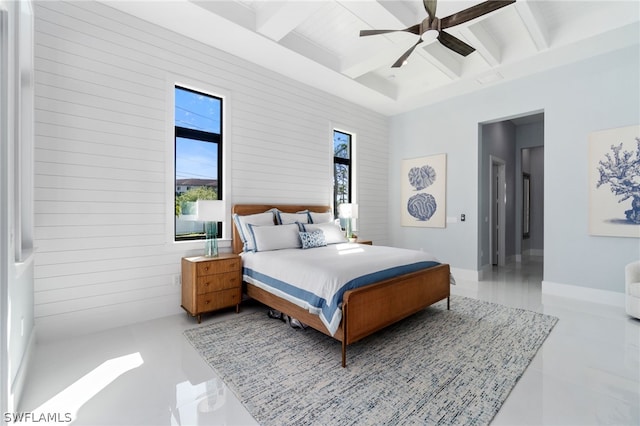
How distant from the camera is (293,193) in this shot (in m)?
4.71

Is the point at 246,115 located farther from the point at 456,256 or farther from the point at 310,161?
the point at 456,256

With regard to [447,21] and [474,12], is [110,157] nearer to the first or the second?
[447,21]

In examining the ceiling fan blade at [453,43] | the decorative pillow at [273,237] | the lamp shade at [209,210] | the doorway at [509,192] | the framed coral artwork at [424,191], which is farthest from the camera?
the doorway at [509,192]

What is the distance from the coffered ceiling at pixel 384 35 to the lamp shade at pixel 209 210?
198cm

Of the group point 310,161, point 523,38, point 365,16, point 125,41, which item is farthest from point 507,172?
point 125,41

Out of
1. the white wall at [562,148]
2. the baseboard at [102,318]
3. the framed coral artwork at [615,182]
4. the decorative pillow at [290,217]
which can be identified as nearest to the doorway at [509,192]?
the white wall at [562,148]

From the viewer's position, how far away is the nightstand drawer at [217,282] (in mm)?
3184

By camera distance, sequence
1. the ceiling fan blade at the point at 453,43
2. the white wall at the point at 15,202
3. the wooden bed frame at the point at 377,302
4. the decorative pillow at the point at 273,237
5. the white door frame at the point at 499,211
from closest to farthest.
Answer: the white wall at the point at 15,202 < the wooden bed frame at the point at 377,302 < the ceiling fan blade at the point at 453,43 < the decorative pillow at the point at 273,237 < the white door frame at the point at 499,211

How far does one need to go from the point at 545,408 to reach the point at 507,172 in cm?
607

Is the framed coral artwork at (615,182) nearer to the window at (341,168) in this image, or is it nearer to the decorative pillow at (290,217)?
the window at (341,168)

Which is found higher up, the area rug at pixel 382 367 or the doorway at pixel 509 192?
the doorway at pixel 509 192

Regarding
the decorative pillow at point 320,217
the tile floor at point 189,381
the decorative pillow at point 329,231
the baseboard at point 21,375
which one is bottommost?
the tile floor at point 189,381

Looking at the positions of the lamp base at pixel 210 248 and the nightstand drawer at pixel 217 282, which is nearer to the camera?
the nightstand drawer at pixel 217 282

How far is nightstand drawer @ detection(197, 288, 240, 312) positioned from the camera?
126 inches
